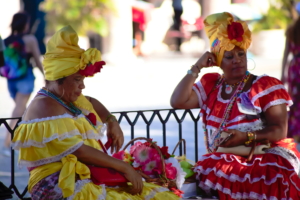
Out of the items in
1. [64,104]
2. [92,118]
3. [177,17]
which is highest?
[177,17]

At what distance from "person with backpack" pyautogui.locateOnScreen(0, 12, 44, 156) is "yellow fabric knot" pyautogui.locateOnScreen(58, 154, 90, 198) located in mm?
4123

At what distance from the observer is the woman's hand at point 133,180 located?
337 centimetres

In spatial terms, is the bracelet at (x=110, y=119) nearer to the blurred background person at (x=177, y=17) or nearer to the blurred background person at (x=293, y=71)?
the blurred background person at (x=293, y=71)

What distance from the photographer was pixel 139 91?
46.1ft

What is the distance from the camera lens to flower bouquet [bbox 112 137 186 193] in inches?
142

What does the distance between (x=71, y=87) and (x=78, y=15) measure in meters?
17.8

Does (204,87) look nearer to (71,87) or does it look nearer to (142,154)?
(142,154)

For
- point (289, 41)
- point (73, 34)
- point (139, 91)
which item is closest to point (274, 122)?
point (73, 34)

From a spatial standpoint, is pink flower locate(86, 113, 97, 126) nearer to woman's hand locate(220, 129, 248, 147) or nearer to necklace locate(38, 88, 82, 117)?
necklace locate(38, 88, 82, 117)

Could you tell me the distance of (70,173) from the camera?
126 inches

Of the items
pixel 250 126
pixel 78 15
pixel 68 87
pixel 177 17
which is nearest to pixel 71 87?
pixel 68 87

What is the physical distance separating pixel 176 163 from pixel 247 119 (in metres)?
0.64

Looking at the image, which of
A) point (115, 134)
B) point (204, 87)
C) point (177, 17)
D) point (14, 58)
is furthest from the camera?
point (177, 17)

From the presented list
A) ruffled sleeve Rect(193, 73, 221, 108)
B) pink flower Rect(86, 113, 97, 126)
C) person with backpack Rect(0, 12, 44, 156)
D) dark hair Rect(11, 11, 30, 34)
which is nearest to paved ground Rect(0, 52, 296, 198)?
person with backpack Rect(0, 12, 44, 156)
